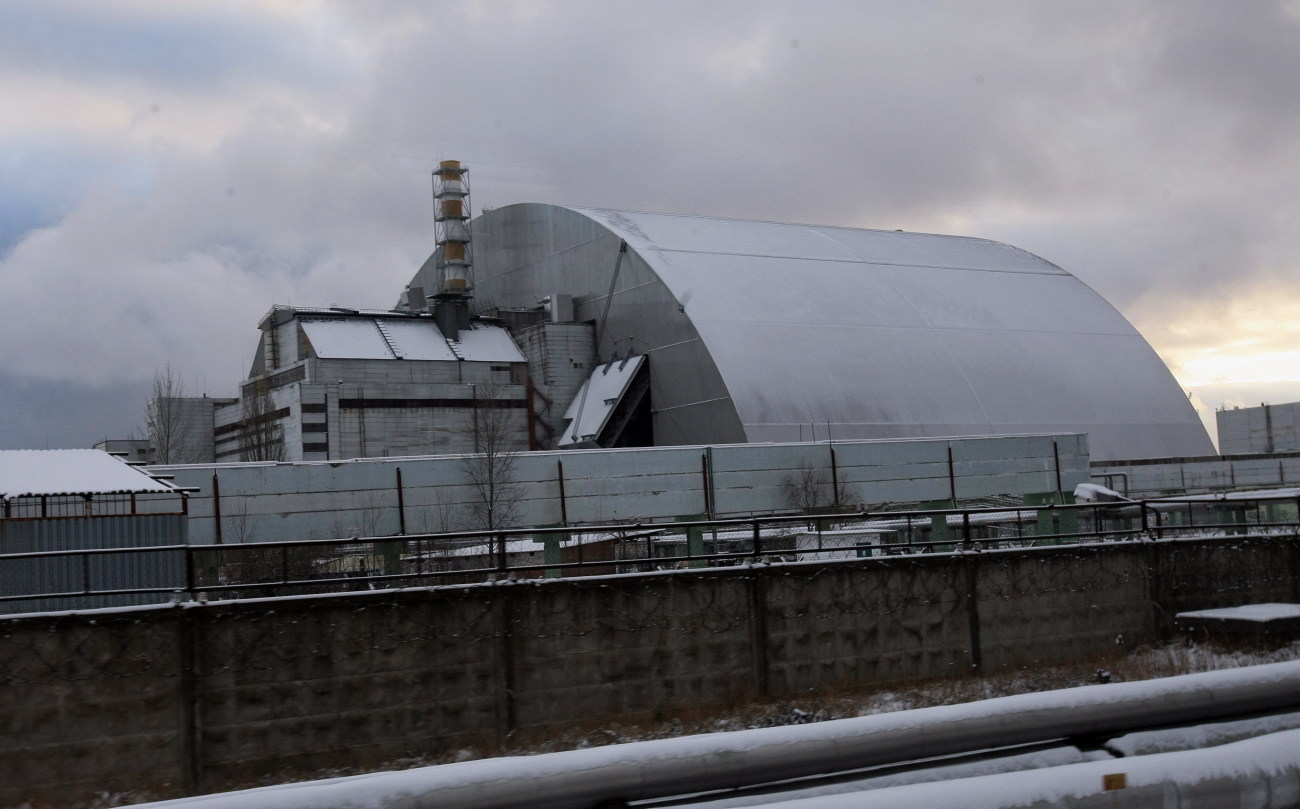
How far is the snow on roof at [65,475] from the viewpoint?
24.1 m

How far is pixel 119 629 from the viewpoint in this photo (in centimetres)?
1209

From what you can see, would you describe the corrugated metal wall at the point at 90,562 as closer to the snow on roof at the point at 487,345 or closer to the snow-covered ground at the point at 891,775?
the snow-covered ground at the point at 891,775

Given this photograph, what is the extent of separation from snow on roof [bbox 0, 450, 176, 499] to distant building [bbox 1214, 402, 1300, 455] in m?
78.9

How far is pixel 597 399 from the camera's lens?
2335 inches

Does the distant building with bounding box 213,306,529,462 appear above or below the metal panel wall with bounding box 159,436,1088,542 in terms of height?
above

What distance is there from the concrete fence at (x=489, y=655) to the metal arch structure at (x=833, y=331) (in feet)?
112

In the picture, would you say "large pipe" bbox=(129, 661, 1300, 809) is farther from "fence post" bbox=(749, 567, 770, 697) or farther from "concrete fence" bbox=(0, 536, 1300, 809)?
"fence post" bbox=(749, 567, 770, 697)

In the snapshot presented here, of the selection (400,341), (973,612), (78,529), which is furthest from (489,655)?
(400,341)

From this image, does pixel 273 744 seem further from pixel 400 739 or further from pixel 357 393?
pixel 357 393

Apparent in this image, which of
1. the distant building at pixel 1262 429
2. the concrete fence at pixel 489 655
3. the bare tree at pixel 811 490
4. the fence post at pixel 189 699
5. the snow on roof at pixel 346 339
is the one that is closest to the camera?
the concrete fence at pixel 489 655

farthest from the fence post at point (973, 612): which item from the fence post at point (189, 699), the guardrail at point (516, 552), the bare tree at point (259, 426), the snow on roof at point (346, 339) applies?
the bare tree at point (259, 426)

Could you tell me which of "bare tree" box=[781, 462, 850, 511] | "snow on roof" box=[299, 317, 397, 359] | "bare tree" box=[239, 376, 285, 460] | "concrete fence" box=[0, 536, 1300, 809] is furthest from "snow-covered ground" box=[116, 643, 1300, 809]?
"bare tree" box=[239, 376, 285, 460]

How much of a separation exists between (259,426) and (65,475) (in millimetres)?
36733

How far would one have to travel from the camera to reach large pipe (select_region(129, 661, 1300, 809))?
5461mm
